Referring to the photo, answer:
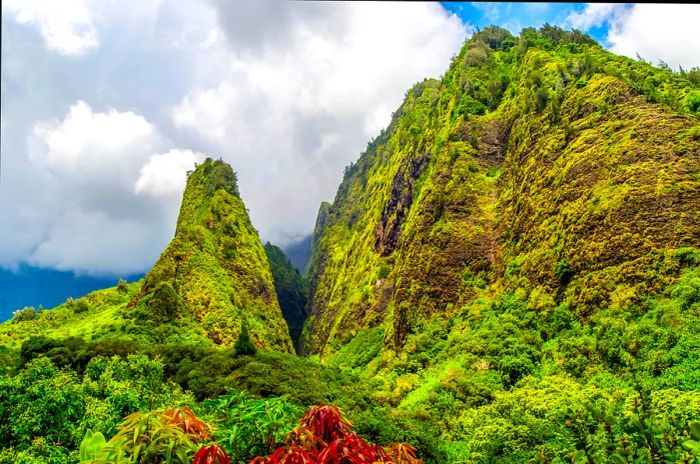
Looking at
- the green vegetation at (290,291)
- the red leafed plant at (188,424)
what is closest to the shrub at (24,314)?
the green vegetation at (290,291)

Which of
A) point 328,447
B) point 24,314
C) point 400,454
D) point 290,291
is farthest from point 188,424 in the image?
point 290,291

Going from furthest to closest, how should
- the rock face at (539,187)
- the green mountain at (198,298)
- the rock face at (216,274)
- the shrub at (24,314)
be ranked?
the shrub at (24,314)
the rock face at (216,274)
the green mountain at (198,298)
the rock face at (539,187)

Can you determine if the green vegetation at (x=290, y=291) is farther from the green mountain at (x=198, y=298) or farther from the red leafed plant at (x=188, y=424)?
the red leafed plant at (x=188, y=424)

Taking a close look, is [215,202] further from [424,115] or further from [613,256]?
[613,256]

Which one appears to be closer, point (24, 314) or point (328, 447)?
point (328, 447)

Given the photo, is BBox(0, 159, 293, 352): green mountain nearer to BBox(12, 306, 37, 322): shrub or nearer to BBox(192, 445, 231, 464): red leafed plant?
BBox(12, 306, 37, 322): shrub

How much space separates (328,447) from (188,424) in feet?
5.52

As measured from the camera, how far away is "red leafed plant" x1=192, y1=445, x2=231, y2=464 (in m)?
3.99

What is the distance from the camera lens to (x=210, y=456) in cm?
401

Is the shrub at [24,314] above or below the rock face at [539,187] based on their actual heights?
above

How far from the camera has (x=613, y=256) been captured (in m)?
23.4

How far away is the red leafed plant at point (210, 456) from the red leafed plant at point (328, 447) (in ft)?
1.02

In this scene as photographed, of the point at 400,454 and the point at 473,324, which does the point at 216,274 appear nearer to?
the point at 473,324

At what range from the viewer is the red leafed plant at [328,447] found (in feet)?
13.3
